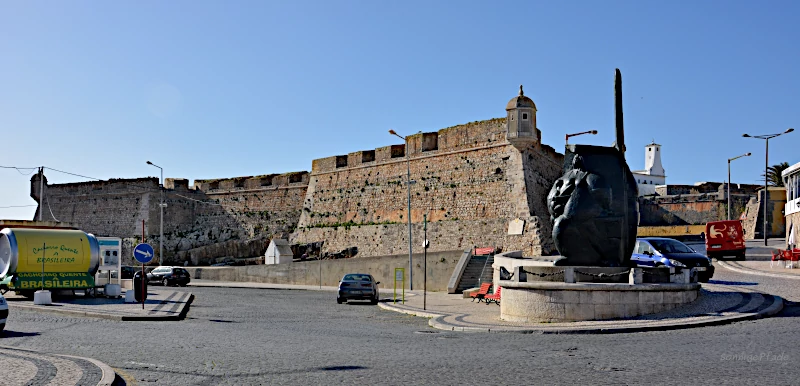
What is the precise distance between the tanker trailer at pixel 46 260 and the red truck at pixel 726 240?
25945mm

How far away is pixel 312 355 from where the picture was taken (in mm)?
10789

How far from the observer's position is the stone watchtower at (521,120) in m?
38.1

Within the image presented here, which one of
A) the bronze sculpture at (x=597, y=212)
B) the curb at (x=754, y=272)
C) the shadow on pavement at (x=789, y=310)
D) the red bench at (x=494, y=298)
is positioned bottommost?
the red bench at (x=494, y=298)

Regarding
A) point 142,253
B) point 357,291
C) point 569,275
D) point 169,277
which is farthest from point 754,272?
point 169,277

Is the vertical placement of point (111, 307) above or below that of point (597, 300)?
below

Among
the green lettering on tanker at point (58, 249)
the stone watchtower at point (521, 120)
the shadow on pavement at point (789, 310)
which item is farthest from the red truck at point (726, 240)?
the green lettering on tanker at point (58, 249)

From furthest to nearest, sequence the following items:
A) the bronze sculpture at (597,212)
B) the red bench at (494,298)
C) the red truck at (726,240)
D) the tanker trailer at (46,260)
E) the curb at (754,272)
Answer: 1. the red truck at (726,240)
2. the tanker trailer at (46,260)
3. the red bench at (494,298)
4. the curb at (754,272)
5. the bronze sculpture at (597,212)

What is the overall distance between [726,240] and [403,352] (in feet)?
87.8

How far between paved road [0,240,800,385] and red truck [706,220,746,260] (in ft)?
55.2

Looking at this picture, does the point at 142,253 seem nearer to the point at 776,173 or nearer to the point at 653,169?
the point at 776,173

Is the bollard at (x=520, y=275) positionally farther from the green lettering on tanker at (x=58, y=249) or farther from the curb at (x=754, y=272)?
the green lettering on tanker at (x=58, y=249)

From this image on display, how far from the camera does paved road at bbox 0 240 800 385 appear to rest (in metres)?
8.55

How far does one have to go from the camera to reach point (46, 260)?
76.8 ft

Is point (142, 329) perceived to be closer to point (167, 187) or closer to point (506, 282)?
point (506, 282)
